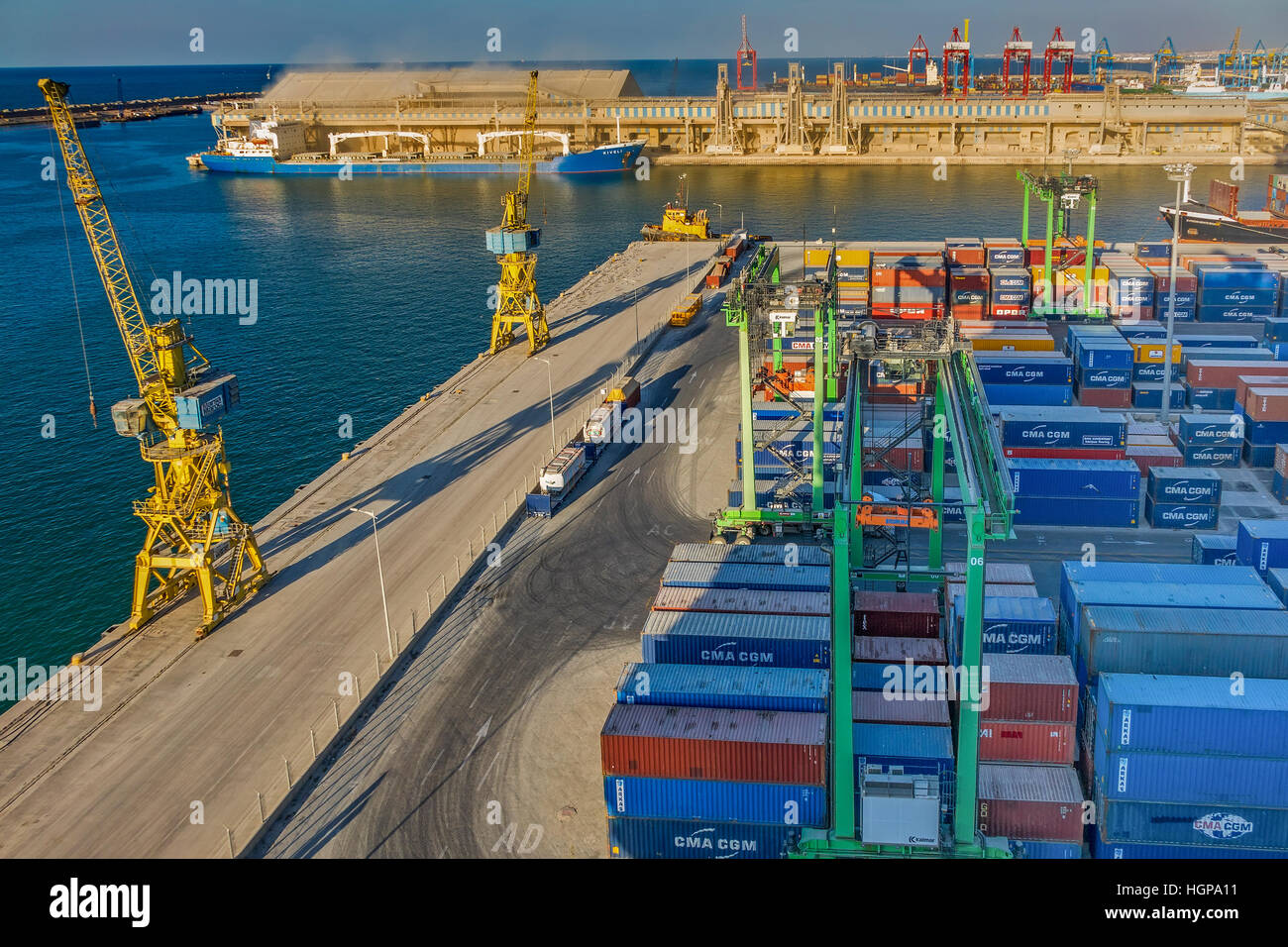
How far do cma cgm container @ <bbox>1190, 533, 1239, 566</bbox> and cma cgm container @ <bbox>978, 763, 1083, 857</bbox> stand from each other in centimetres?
2028

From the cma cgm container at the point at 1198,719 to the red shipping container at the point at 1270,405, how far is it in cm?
3415

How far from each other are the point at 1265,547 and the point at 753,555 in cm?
2084

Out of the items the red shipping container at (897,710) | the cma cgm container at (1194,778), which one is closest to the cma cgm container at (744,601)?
the red shipping container at (897,710)

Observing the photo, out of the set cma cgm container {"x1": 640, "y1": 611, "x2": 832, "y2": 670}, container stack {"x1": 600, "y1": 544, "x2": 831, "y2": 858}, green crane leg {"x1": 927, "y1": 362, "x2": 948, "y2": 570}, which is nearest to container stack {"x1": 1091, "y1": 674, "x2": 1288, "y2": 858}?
container stack {"x1": 600, "y1": 544, "x2": 831, "y2": 858}

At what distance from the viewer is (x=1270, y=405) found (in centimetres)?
5881

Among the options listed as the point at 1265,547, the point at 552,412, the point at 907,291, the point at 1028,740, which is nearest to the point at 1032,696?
the point at 1028,740

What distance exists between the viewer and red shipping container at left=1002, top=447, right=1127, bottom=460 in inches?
2196

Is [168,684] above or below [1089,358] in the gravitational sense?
below

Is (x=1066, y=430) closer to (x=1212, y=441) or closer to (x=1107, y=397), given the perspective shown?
(x=1212, y=441)

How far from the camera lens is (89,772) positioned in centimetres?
3738

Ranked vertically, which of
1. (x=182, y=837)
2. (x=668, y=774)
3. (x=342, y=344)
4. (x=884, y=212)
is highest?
(x=884, y=212)
